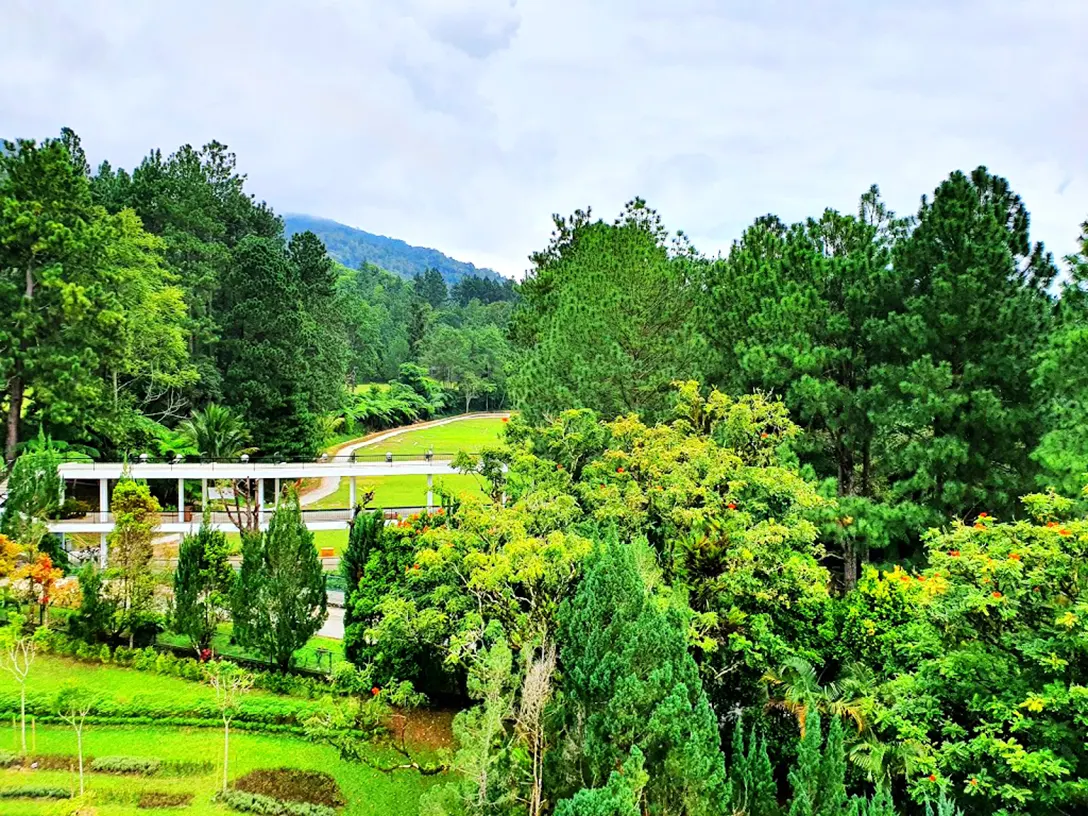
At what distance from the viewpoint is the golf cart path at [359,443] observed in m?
32.6

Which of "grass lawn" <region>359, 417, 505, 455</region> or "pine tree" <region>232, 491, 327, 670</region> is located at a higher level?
"grass lawn" <region>359, 417, 505, 455</region>

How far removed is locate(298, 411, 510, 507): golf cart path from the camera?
107 feet

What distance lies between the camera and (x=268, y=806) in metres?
10.3

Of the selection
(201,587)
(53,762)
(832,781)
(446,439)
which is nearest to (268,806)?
(53,762)

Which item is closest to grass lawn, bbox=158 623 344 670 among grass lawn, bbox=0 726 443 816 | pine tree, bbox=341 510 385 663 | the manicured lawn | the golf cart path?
pine tree, bbox=341 510 385 663

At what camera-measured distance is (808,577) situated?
35.3 feet

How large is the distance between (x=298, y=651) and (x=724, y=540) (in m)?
11.2

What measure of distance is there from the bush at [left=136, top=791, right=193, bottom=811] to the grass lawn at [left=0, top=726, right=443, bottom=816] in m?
0.10

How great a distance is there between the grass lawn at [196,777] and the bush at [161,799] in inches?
3.9

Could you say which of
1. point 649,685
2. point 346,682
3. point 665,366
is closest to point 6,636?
point 346,682

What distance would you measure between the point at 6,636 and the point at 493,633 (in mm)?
9141

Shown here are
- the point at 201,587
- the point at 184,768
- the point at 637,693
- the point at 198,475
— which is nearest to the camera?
the point at 637,693

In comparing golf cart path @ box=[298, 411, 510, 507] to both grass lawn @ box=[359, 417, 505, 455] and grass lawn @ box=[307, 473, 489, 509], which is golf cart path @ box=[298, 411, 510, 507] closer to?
grass lawn @ box=[307, 473, 489, 509]

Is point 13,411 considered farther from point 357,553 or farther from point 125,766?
point 125,766
